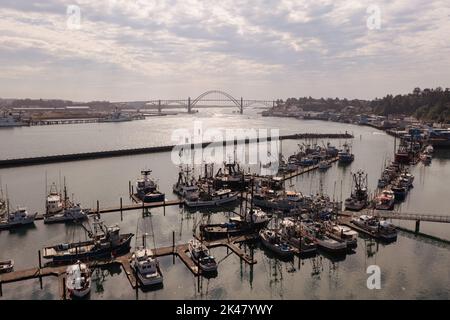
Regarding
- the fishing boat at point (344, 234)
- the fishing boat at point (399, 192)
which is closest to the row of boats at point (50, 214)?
the fishing boat at point (344, 234)

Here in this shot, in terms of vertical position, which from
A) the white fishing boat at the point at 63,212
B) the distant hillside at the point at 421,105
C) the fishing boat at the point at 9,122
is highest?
the distant hillside at the point at 421,105

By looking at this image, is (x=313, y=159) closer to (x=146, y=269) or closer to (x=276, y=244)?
(x=276, y=244)

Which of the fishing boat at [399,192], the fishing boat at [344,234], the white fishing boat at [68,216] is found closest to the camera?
the fishing boat at [344,234]

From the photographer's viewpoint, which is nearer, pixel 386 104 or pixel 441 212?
pixel 441 212

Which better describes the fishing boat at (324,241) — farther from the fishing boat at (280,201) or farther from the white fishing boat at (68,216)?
the white fishing boat at (68,216)

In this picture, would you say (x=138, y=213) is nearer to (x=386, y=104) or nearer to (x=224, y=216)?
(x=224, y=216)
